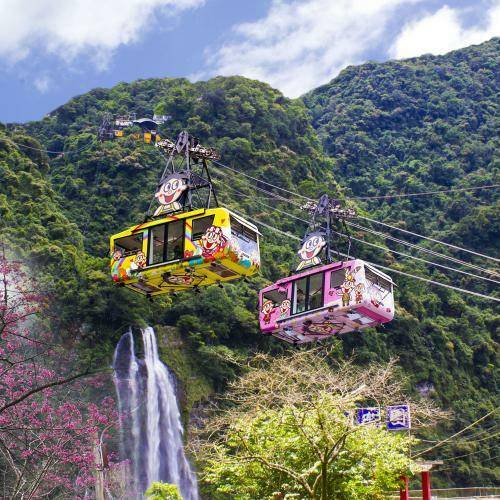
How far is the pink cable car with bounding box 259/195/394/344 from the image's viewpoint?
22.1 m

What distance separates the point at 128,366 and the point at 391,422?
2518 cm

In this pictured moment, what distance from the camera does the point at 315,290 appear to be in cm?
2292

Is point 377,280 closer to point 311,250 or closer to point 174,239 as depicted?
point 311,250

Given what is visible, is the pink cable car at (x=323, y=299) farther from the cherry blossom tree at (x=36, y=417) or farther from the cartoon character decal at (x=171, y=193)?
→ the cherry blossom tree at (x=36, y=417)

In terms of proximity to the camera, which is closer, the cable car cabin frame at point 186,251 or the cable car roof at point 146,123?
the cable car cabin frame at point 186,251

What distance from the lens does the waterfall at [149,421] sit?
4178cm

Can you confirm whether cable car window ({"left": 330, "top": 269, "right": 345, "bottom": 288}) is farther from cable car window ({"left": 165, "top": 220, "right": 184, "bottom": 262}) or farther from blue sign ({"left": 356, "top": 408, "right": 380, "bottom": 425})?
cable car window ({"left": 165, "top": 220, "right": 184, "bottom": 262})

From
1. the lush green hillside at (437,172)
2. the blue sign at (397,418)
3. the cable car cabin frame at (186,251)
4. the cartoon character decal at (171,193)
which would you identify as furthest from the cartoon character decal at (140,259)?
the lush green hillside at (437,172)

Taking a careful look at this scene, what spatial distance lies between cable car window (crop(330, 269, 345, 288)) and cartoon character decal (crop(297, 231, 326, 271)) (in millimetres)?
1339

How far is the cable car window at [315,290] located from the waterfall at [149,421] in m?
21.2

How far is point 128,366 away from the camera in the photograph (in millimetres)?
45000

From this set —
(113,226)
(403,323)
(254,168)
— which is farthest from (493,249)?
(113,226)

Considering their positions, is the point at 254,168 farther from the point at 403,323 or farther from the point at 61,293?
the point at 61,293

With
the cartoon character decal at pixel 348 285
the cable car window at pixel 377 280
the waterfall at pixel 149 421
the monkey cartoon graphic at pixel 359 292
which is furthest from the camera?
the waterfall at pixel 149 421
